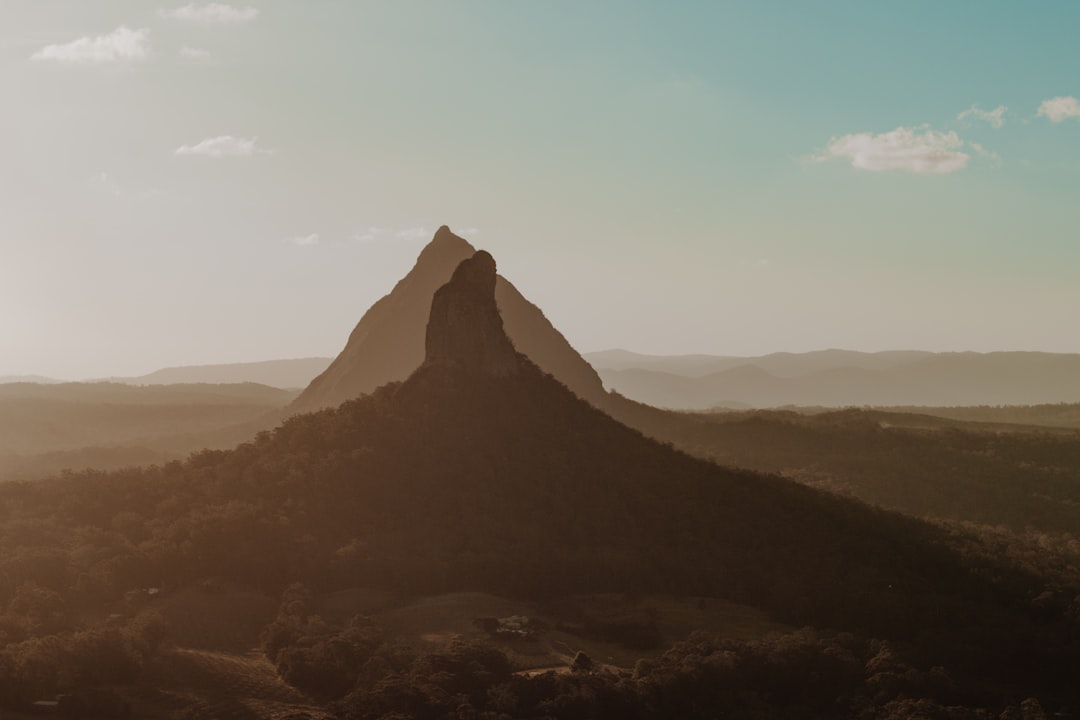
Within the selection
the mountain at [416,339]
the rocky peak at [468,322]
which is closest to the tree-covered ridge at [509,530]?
the rocky peak at [468,322]

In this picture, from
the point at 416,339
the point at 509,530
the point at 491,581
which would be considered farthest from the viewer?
the point at 416,339

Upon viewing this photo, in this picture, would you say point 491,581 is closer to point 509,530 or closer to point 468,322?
point 509,530

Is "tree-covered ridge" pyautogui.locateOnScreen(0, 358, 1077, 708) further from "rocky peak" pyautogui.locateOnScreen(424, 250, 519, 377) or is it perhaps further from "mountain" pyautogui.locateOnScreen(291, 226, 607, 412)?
"mountain" pyautogui.locateOnScreen(291, 226, 607, 412)

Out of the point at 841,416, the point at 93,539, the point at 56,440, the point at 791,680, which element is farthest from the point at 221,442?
the point at 791,680

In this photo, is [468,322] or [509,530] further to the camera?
[468,322]

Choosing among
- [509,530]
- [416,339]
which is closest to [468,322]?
[509,530]

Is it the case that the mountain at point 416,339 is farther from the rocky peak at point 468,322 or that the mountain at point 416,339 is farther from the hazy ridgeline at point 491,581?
the hazy ridgeline at point 491,581
